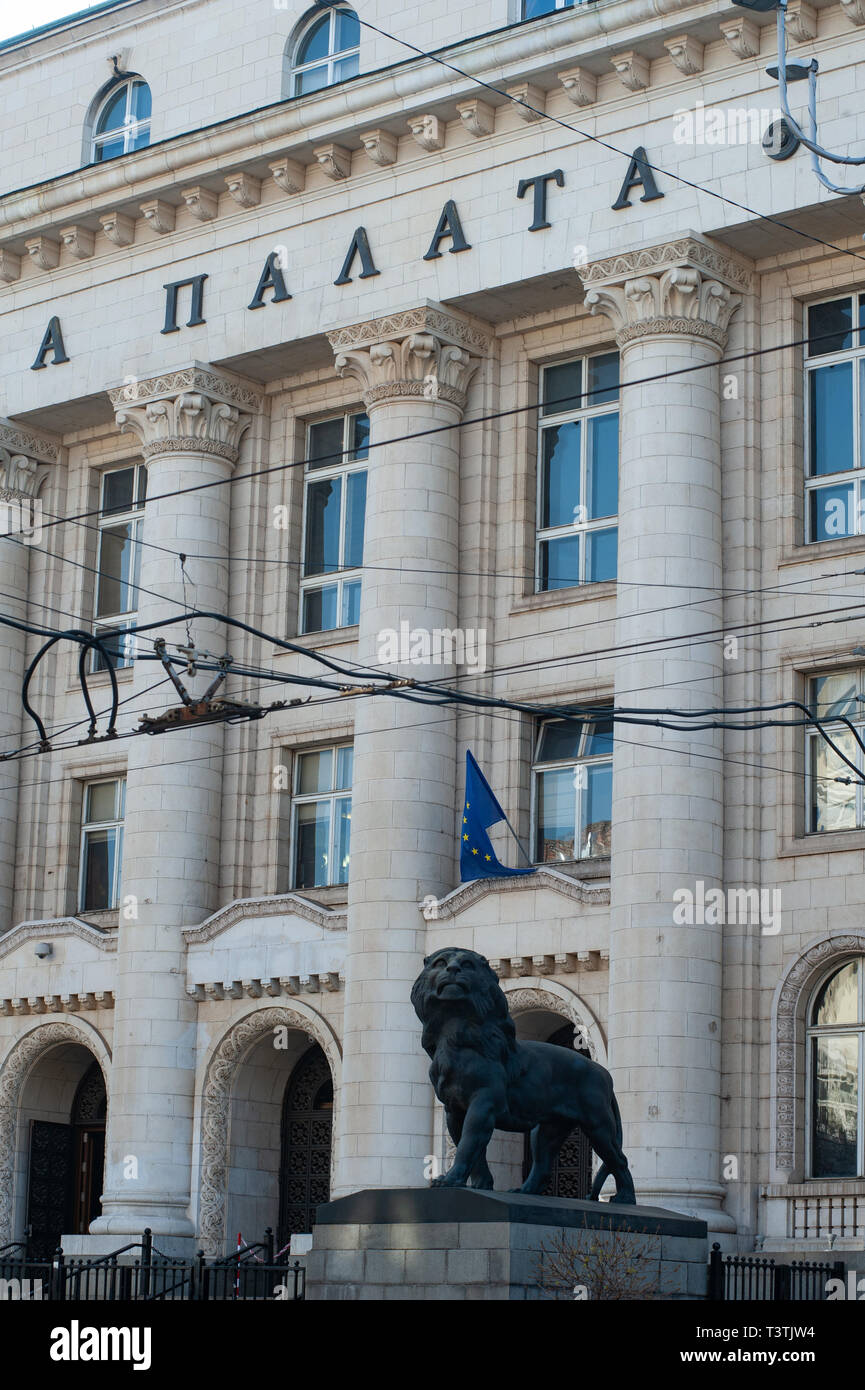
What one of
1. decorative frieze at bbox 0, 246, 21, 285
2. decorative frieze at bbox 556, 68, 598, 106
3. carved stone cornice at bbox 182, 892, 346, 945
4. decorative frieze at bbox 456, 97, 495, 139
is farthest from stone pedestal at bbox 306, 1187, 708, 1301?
decorative frieze at bbox 0, 246, 21, 285

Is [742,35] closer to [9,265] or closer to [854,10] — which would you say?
[854,10]

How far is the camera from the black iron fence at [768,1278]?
24656 millimetres

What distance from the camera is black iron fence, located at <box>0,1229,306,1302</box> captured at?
98.8 feet

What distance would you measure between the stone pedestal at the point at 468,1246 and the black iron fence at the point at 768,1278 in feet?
5.24

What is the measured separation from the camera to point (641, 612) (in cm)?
3353

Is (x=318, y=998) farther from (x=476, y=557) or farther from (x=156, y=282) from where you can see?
(x=156, y=282)

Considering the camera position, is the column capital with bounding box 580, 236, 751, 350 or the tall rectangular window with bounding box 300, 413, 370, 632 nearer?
the column capital with bounding box 580, 236, 751, 350

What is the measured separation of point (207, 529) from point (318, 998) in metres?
8.60

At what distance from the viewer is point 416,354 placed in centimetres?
3712

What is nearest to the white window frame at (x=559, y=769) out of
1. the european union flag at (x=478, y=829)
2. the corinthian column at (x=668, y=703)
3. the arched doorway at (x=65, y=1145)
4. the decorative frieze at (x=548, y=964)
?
the european union flag at (x=478, y=829)

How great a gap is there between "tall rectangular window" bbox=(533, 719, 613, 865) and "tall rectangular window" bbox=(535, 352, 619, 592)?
97.4 inches

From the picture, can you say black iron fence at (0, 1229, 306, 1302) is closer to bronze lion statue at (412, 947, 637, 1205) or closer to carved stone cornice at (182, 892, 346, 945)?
carved stone cornice at (182, 892, 346, 945)

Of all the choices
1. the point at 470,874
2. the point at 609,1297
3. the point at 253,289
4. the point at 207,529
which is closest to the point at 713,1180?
the point at 470,874

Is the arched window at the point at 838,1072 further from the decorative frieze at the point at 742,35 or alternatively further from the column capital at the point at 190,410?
the column capital at the point at 190,410
